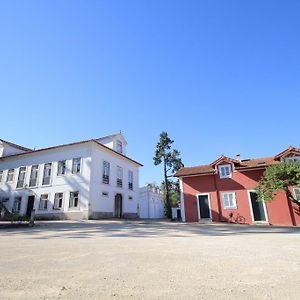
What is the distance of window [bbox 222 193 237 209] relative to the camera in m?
22.2

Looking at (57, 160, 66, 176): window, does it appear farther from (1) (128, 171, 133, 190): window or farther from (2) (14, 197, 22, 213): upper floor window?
(1) (128, 171, 133, 190): window

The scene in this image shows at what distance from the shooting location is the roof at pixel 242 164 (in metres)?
21.7

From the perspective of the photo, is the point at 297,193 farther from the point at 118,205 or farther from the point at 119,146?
the point at 119,146

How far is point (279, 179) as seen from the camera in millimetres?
18828

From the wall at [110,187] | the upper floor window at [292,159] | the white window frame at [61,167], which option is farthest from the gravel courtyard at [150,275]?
the white window frame at [61,167]

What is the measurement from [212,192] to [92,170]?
12.6 m

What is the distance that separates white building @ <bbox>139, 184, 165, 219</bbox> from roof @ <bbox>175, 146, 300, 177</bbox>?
16.7 meters

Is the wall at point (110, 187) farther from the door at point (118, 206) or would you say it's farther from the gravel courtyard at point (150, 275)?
the gravel courtyard at point (150, 275)

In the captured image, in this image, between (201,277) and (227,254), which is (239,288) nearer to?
(201,277)

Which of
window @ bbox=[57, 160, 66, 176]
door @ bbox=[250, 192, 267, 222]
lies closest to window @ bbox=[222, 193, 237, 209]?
door @ bbox=[250, 192, 267, 222]

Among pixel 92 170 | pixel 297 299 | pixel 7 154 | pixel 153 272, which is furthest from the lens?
pixel 7 154

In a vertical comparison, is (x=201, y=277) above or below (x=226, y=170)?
below

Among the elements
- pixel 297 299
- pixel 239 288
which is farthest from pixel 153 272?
pixel 297 299

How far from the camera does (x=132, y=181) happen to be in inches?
1308
